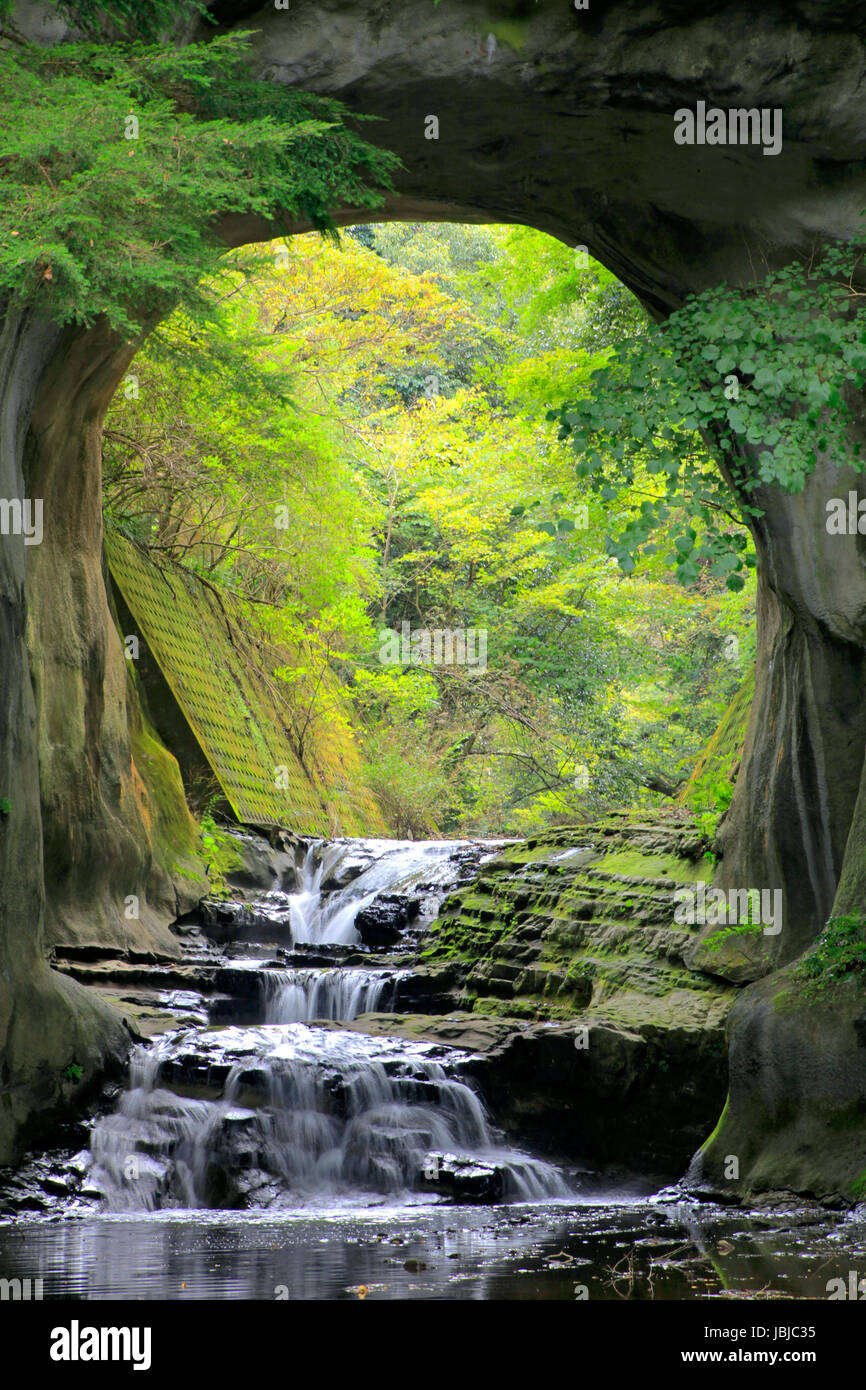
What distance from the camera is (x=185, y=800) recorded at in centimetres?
1566

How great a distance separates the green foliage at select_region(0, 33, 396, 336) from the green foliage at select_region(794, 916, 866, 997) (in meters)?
6.02

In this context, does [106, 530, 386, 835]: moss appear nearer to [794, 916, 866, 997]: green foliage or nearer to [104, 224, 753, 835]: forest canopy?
[104, 224, 753, 835]: forest canopy

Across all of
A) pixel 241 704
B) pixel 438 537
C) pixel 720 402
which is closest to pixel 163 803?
pixel 241 704

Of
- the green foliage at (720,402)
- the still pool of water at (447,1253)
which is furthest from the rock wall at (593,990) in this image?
the green foliage at (720,402)

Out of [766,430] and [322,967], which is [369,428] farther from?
[766,430]

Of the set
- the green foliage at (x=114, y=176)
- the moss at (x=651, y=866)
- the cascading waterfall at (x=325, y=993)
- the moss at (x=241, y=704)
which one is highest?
the green foliage at (x=114, y=176)

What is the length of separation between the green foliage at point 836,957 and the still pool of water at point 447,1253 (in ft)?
5.13

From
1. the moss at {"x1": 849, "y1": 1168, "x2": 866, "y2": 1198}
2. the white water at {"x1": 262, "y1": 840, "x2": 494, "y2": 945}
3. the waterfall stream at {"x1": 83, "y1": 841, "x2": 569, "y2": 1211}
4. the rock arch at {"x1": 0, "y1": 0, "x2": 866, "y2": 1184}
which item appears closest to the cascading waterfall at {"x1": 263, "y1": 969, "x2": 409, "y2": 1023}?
→ the waterfall stream at {"x1": 83, "y1": 841, "x2": 569, "y2": 1211}

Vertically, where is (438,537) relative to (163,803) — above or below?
above

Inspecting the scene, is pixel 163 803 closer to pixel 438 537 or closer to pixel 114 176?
pixel 114 176

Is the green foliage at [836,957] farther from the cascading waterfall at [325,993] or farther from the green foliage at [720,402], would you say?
the cascading waterfall at [325,993]

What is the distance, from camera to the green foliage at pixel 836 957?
8367 mm

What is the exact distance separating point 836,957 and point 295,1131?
4130 mm

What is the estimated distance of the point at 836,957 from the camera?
27.9 feet
